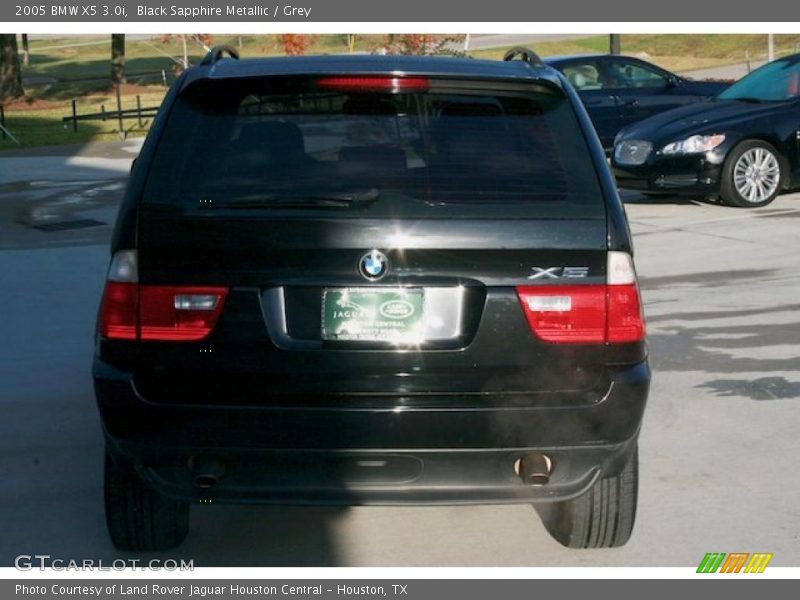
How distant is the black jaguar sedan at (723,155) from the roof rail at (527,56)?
29.3ft

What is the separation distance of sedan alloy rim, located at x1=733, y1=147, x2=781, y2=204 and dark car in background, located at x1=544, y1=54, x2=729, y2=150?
4.71 metres

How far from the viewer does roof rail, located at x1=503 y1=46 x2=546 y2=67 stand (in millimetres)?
5297

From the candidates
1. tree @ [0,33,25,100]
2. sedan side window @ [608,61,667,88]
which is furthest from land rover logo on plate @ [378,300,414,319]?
tree @ [0,33,25,100]

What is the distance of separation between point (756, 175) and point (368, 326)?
1093 cm

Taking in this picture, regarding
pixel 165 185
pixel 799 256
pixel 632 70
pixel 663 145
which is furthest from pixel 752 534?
pixel 632 70

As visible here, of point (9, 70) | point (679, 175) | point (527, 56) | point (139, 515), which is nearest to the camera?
point (139, 515)

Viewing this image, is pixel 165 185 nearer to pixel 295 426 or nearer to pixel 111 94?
pixel 295 426

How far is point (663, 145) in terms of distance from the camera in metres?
14.6

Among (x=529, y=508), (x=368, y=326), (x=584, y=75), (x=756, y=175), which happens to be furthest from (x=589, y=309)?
(x=584, y=75)

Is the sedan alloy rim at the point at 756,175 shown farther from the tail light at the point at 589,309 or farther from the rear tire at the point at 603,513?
the tail light at the point at 589,309

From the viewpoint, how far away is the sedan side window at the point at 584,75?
19.5 meters

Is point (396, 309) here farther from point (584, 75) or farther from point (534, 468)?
point (584, 75)

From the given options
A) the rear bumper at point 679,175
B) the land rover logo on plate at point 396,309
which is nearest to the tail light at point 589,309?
the land rover logo on plate at point 396,309

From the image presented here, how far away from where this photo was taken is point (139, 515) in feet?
16.5
